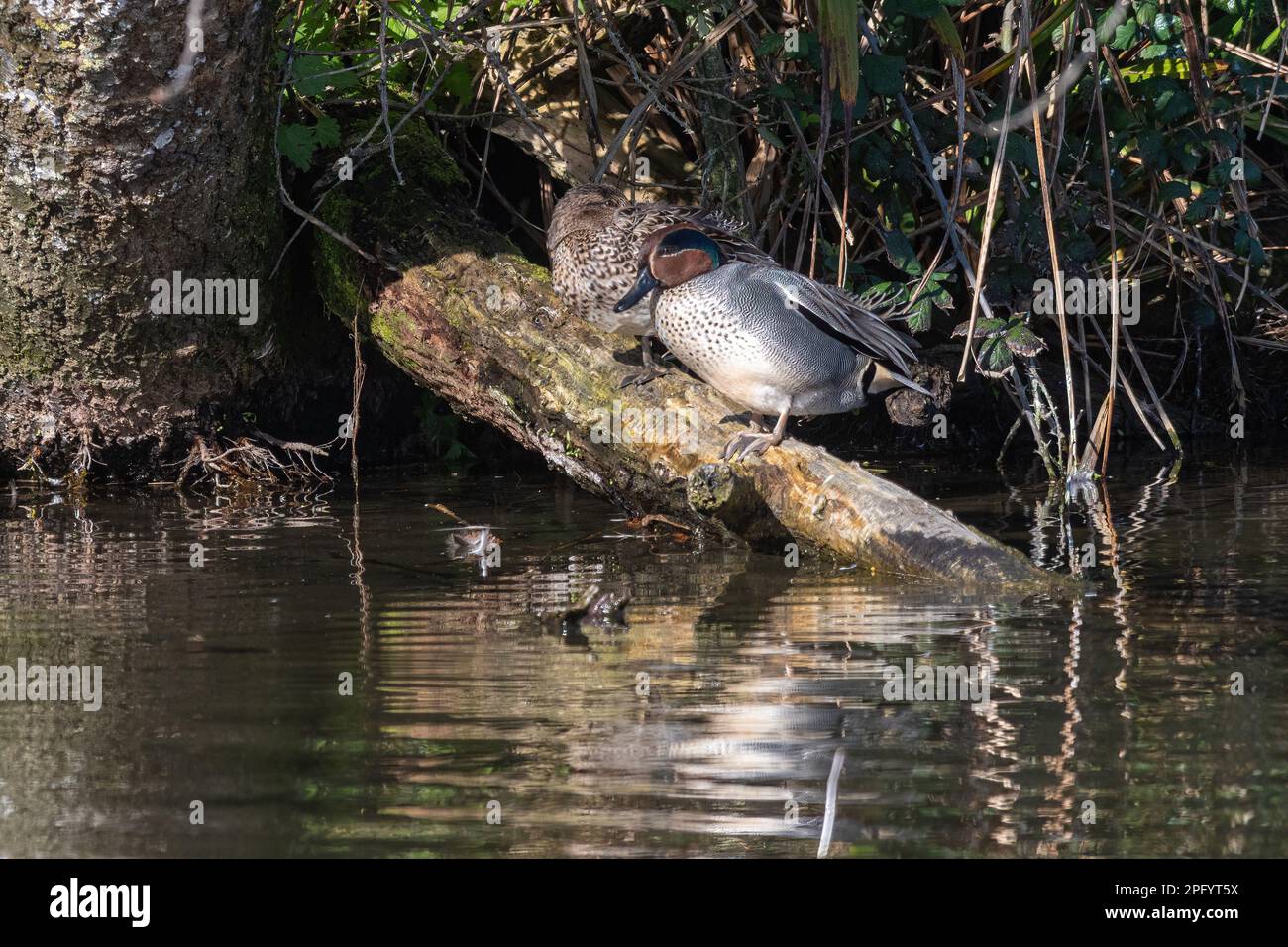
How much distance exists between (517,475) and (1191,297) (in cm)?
382

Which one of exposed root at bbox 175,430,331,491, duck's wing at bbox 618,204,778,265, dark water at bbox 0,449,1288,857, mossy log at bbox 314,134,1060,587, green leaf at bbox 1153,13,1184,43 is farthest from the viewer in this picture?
exposed root at bbox 175,430,331,491

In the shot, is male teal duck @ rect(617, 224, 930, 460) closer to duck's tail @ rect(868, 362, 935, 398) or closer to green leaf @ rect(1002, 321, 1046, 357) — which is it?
duck's tail @ rect(868, 362, 935, 398)

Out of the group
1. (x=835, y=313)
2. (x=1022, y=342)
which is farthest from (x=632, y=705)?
(x=1022, y=342)

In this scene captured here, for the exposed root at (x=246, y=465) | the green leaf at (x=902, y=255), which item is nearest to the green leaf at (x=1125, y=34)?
the green leaf at (x=902, y=255)

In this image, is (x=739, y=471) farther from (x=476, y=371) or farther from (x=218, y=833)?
(x=218, y=833)

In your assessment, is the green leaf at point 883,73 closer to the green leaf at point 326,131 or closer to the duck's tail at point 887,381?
the duck's tail at point 887,381

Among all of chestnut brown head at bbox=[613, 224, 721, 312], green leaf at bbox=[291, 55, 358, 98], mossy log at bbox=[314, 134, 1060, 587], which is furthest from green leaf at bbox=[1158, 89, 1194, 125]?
green leaf at bbox=[291, 55, 358, 98]

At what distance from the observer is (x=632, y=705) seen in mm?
3787

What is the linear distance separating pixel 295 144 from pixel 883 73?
104 inches

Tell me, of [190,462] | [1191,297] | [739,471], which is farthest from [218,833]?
[1191,297]

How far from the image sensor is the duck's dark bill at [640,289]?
20.0 ft

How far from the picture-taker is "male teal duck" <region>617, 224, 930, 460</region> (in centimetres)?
581

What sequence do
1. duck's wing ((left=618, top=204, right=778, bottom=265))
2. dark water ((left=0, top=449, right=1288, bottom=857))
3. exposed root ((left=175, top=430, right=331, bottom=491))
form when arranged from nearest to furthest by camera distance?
dark water ((left=0, top=449, right=1288, bottom=857)) < duck's wing ((left=618, top=204, right=778, bottom=265)) < exposed root ((left=175, top=430, right=331, bottom=491))

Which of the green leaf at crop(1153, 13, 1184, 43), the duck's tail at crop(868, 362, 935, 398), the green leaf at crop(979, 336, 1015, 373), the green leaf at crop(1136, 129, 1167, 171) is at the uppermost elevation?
the green leaf at crop(1153, 13, 1184, 43)
